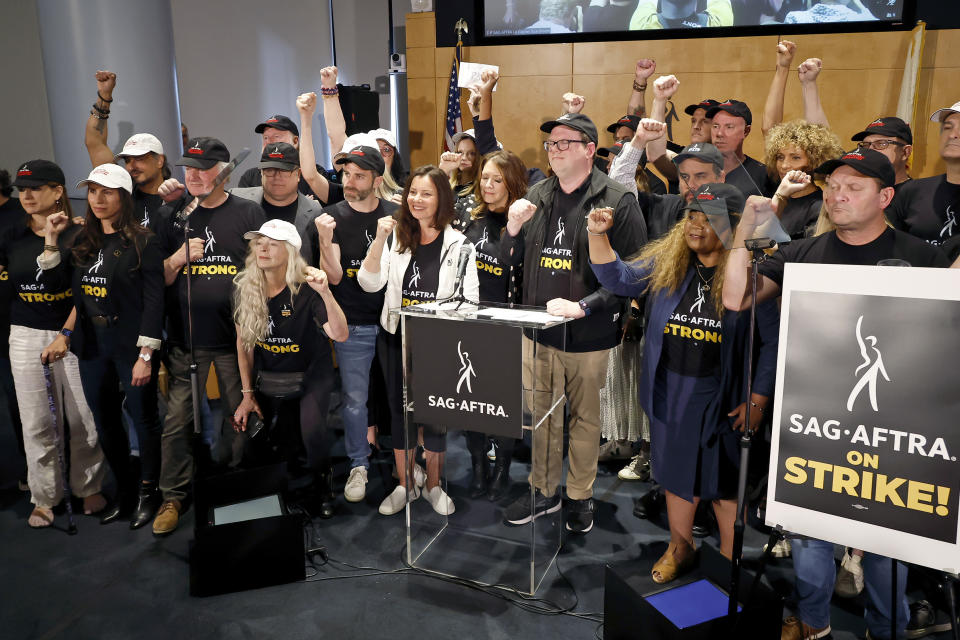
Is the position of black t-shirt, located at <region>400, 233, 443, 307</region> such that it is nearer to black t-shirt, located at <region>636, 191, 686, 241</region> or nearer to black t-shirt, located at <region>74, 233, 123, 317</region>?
black t-shirt, located at <region>636, 191, 686, 241</region>

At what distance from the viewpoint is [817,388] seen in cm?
189

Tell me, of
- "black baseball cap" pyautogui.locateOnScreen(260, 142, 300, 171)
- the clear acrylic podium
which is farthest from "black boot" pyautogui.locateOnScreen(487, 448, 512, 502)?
"black baseball cap" pyautogui.locateOnScreen(260, 142, 300, 171)

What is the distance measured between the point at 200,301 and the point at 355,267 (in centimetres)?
80

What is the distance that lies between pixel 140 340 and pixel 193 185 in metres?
0.89

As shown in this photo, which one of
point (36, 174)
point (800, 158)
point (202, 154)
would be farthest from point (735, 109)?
point (36, 174)

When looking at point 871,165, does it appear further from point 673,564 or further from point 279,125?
point 279,125

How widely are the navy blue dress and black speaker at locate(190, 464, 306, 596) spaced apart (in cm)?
163

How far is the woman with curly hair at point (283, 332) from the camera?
3.24 meters

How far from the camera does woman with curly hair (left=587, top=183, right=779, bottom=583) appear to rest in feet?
8.41

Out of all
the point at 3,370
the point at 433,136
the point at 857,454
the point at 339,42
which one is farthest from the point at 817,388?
the point at 339,42

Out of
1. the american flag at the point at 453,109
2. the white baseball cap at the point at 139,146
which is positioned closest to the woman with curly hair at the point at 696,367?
the white baseball cap at the point at 139,146

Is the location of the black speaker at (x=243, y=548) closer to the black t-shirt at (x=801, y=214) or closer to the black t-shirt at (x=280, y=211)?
the black t-shirt at (x=280, y=211)

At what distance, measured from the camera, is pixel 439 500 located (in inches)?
118

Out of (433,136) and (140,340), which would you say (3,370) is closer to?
(140,340)
